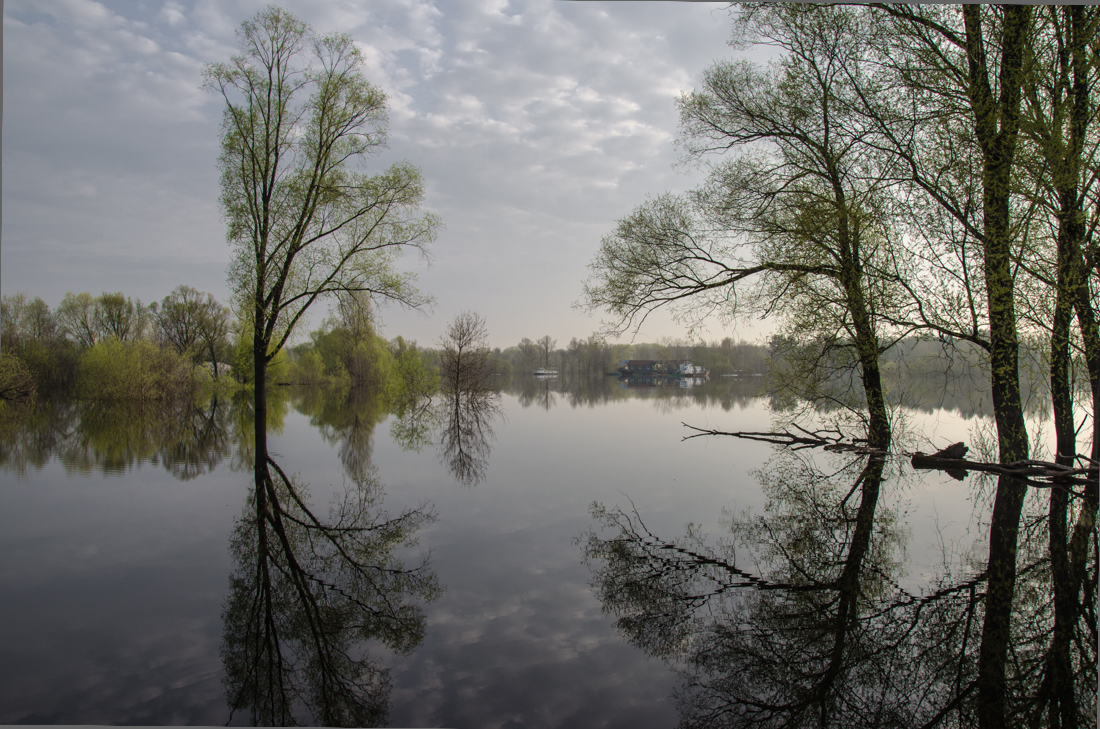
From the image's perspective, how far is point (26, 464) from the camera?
8.16 m

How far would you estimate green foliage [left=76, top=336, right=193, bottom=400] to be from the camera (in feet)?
60.6

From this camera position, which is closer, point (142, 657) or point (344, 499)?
point (142, 657)

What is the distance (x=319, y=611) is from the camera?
335cm

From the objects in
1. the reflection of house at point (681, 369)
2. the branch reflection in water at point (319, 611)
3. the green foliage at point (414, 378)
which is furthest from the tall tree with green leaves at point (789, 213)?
the reflection of house at point (681, 369)

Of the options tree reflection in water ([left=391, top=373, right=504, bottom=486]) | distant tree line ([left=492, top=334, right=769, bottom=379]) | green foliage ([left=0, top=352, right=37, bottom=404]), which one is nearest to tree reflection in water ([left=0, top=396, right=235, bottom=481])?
green foliage ([left=0, top=352, right=37, bottom=404])

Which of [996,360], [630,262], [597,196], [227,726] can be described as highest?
[597,196]

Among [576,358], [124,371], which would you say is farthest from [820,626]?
[576,358]

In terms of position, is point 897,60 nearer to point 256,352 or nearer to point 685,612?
point 685,612

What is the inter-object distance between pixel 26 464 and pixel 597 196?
33.6 ft

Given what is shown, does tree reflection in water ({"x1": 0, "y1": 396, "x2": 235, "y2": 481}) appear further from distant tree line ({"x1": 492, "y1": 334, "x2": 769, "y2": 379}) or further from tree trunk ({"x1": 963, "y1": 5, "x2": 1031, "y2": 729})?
distant tree line ({"x1": 492, "y1": 334, "x2": 769, "y2": 379})

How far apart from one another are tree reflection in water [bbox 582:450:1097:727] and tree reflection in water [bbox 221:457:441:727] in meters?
1.33

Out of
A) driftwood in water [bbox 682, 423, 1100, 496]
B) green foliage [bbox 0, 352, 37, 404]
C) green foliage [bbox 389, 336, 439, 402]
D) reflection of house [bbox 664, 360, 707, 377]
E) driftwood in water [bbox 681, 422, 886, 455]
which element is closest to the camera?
driftwood in water [bbox 682, 423, 1100, 496]

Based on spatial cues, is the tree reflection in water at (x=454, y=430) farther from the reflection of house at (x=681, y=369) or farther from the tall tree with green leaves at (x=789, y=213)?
the reflection of house at (x=681, y=369)

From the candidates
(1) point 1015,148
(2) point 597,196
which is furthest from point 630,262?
(1) point 1015,148
